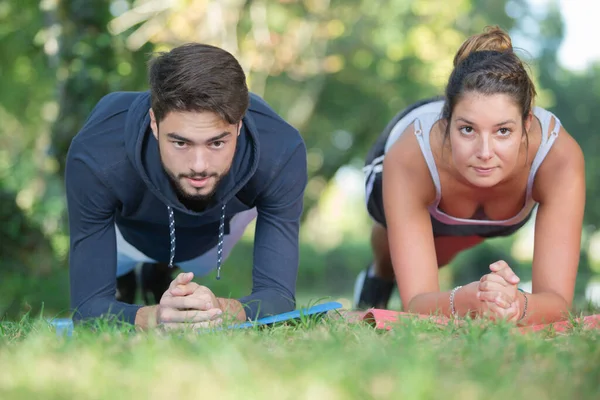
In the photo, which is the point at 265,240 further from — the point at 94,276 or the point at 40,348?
the point at 40,348

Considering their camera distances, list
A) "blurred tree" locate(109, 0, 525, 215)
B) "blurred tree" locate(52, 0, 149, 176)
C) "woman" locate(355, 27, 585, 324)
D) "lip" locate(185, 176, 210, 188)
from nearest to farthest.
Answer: "lip" locate(185, 176, 210, 188) < "woman" locate(355, 27, 585, 324) < "blurred tree" locate(52, 0, 149, 176) < "blurred tree" locate(109, 0, 525, 215)

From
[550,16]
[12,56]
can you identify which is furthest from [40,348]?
[550,16]

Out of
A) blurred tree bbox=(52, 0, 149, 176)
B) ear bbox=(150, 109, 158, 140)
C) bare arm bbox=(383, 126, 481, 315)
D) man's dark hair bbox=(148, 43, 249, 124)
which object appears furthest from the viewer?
blurred tree bbox=(52, 0, 149, 176)

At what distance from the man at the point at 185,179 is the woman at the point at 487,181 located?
576mm

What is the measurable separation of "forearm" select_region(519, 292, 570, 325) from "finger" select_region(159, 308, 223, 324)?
1.36 meters

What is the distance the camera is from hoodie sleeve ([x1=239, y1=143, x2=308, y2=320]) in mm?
3871

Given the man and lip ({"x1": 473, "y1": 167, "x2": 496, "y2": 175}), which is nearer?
the man

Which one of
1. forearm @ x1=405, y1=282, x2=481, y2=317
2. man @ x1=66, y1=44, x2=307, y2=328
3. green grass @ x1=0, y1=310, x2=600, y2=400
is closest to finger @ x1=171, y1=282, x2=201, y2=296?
man @ x1=66, y1=44, x2=307, y2=328

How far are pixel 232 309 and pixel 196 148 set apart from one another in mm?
727

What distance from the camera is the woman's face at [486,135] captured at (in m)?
3.75

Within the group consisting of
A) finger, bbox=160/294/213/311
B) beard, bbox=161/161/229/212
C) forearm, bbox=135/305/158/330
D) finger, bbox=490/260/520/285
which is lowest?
forearm, bbox=135/305/158/330

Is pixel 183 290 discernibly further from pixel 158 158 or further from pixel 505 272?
pixel 505 272

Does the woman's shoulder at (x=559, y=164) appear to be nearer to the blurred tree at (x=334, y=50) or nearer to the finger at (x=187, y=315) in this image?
the finger at (x=187, y=315)

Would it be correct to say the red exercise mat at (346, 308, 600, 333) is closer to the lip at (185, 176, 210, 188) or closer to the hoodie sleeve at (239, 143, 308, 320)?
the hoodie sleeve at (239, 143, 308, 320)
